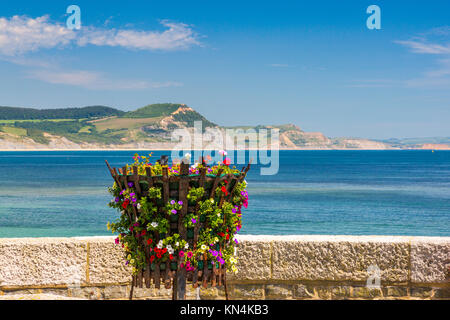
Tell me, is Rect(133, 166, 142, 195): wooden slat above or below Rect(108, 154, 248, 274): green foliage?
above

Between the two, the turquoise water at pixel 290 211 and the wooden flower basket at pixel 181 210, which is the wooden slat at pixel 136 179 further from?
the turquoise water at pixel 290 211

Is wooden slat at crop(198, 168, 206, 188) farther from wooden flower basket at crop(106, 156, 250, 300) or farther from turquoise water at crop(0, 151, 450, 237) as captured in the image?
turquoise water at crop(0, 151, 450, 237)

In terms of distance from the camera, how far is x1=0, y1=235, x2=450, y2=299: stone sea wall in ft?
15.2

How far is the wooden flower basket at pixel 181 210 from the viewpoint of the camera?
3.38 m

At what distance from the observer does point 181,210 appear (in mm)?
3404

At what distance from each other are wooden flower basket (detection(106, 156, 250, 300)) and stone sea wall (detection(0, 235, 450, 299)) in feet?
3.52

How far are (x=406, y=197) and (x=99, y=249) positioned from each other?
138 feet

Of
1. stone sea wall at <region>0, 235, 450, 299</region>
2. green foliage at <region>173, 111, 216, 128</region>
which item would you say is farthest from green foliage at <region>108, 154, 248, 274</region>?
green foliage at <region>173, 111, 216, 128</region>

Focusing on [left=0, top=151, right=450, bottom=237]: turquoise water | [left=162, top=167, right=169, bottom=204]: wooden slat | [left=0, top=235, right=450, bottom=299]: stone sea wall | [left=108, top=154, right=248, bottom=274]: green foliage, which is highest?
[left=162, top=167, right=169, bottom=204]: wooden slat

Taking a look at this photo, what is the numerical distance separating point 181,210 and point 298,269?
1748mm

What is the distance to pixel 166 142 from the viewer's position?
7589 inches

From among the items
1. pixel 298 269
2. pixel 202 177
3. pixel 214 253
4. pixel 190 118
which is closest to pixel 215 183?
pixel 202 177
